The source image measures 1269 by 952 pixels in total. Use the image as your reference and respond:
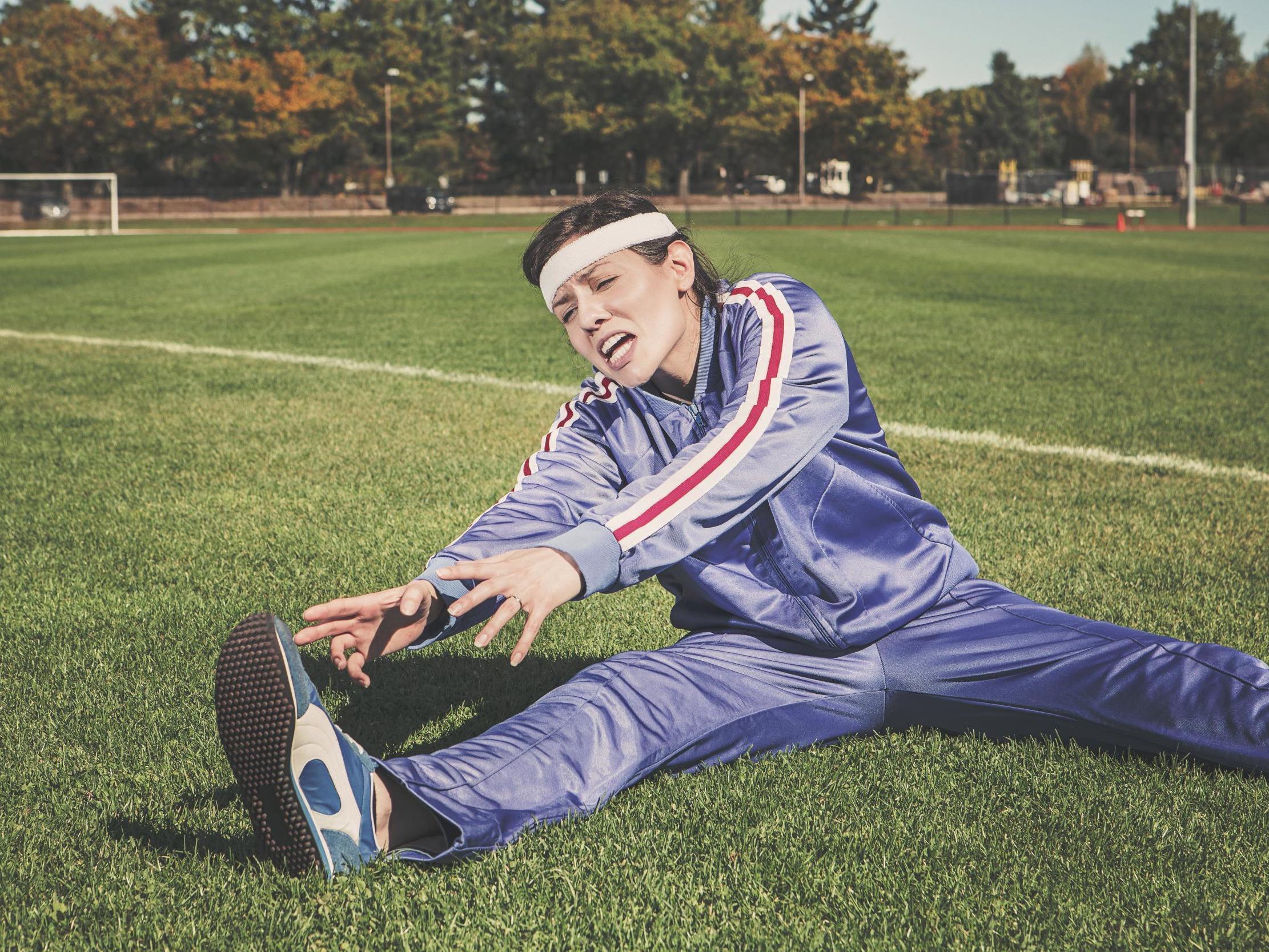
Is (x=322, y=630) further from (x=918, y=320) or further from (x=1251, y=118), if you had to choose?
(x=1251, y=118)

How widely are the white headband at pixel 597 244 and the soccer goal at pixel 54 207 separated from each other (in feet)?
138

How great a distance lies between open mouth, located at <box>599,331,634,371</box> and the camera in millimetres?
2715

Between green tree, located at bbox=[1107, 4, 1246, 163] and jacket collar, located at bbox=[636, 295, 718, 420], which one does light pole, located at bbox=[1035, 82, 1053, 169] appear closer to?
green tree, located at bbox=[1107, 4, 1246, 163]

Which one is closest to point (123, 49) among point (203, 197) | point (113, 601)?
point (203, 197)

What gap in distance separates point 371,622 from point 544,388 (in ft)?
18.7

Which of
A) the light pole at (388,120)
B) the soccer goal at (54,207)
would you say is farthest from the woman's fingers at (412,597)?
the light pole at (388,120)

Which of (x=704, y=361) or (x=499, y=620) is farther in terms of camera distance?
(x=704, y=361)

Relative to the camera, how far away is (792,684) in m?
2.77

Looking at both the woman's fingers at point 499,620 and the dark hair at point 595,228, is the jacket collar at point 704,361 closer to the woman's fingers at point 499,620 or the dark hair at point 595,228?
the dark hair at point 595,228

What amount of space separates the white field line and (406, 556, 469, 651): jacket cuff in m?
4.26

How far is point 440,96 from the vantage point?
224 ft

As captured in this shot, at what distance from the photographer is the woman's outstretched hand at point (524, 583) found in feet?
6.86

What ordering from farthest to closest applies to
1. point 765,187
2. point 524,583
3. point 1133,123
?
point 1133,123, point 765,187, point 524,583

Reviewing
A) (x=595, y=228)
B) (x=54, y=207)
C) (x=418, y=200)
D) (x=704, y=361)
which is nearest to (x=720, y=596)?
(x=704, y=361)
